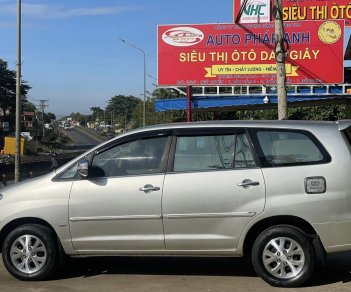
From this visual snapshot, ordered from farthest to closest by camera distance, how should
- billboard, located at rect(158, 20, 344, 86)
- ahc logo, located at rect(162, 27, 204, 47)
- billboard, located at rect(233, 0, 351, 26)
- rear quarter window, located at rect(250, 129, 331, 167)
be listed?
1. billboard, located at rect(233, 0, 351, 26)
2. ahc logo, located at rect(162, 27, 204, 47)
3. billboard, located at rect(158, 20, 344, 86)
4. rear quarter window, located at rect(250, 129, 331, 167)

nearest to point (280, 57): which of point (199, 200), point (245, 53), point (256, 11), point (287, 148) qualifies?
point (287, 148)

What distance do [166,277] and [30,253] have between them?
154 cm

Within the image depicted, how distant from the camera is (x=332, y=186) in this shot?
546 centimetres

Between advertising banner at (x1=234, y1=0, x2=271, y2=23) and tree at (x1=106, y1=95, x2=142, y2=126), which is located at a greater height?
tree at (x1=106, y1=95, x2=142, y2=126)

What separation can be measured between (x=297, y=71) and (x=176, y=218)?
15.3 metres

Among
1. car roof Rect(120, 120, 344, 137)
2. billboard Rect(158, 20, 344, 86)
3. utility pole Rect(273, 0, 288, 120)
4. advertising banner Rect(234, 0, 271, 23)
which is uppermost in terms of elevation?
advertising banner Rect(234, 0, 271, 23)

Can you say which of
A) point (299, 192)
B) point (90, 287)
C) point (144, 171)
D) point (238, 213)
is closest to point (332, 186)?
point (299, 192)

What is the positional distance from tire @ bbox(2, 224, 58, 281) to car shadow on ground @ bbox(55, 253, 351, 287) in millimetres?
270

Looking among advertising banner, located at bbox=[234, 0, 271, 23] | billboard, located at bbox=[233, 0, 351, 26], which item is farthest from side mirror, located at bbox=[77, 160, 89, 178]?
advertising banner, located at bbox=[234, 0, 271, 23]

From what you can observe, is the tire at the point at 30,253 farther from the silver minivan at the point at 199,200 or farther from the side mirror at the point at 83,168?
the side mirror at the point at 83,168

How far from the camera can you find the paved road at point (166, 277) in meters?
5.70

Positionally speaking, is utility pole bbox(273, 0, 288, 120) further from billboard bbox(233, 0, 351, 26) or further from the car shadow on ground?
billboard bbox(233, 0, 351, 26)

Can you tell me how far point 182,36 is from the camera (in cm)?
2012

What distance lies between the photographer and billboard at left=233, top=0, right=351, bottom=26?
21672mm
